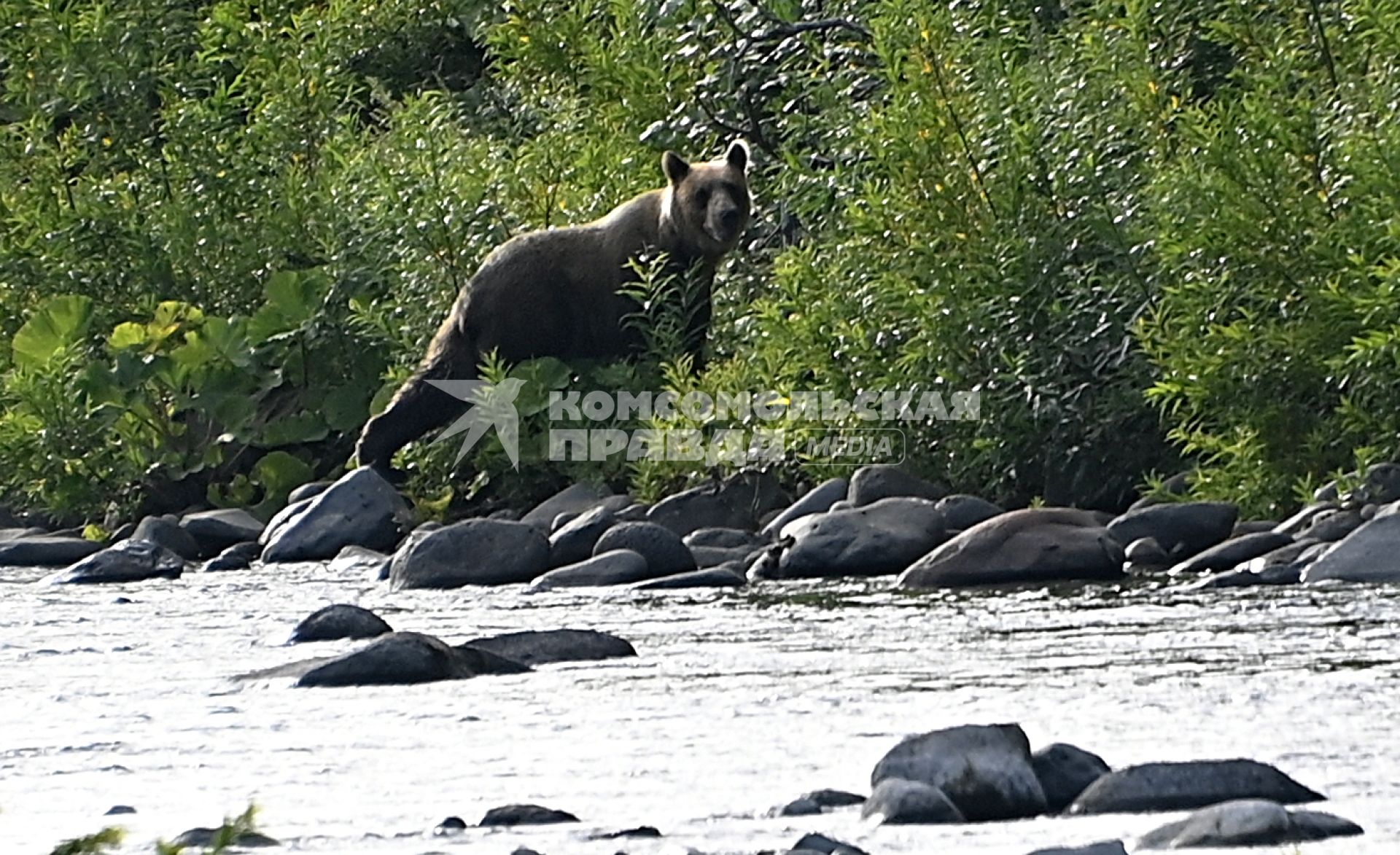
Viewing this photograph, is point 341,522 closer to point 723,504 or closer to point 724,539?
point 723,504

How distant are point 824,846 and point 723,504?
6.23 meters

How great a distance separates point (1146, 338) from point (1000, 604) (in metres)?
1.69

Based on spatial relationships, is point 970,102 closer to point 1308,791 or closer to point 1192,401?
point 1192,401

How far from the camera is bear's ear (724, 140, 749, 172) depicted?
1128 cm

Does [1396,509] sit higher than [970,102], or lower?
lower

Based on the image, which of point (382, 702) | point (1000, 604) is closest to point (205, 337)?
point (1000, 604)

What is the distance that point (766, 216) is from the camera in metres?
11.8

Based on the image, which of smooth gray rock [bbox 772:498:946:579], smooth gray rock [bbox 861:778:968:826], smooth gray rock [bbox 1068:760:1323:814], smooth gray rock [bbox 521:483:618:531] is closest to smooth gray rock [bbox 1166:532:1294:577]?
smooth gray rock [bbox 772:498:946:579]

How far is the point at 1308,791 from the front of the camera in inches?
142

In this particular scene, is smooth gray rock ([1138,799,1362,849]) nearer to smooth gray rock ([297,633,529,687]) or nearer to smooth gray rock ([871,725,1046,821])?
smooth gray rock ([871,725,1046,821])

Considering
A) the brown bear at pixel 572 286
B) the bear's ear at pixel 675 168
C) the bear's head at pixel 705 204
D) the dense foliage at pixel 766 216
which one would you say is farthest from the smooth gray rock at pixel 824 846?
the bear's ear at pixel 675 168

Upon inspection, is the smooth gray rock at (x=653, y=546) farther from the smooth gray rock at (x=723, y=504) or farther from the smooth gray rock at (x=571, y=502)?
the smooth gray rock at (x=571, y=502)

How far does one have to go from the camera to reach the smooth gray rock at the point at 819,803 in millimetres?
3705

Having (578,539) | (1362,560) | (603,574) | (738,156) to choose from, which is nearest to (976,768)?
(1362,560)
